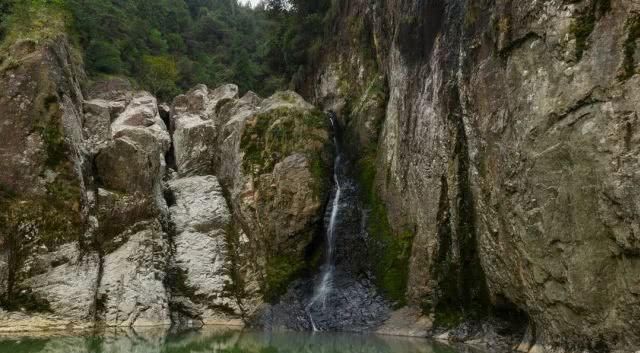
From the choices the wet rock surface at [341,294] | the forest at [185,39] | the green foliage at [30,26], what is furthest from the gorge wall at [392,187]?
the forest at [185,39]

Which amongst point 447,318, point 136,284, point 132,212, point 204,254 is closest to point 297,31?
point 204,254

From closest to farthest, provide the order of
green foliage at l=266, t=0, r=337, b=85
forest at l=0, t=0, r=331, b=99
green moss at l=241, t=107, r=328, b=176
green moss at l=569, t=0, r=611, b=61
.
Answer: green moss at l=569, t=0, r=611, b=61 < green moss at l=241, t=107, r=328, b=176 < green foliage at l=266, t=0, r=337, b=85 < forest at l=0, t=0, r=331, b=99

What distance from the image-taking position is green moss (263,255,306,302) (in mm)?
21656

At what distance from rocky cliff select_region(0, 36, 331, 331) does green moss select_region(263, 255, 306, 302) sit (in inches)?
1.8

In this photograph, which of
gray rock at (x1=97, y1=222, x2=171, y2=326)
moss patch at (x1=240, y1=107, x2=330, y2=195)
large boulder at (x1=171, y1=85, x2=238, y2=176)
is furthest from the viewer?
large boulder at (x1=171, y1=85, x2=238, y2=176)

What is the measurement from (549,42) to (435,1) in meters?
8.11

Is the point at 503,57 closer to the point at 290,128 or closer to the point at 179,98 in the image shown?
the point at 290,128

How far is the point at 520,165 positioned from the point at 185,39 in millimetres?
57627

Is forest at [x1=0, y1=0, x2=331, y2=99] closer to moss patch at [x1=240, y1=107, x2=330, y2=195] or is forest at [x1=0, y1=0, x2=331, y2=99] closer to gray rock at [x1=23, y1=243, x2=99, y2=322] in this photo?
moss patch at [x1=240, y1=107, x2=330, y2=195]

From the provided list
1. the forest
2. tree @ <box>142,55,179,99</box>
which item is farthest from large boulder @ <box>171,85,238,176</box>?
tree @ <box>142,55,179,99</box>

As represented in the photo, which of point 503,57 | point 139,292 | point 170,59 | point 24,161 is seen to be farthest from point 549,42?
point 170,59

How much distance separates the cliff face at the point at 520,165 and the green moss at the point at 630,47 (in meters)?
0.02

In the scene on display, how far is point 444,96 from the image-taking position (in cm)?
1856

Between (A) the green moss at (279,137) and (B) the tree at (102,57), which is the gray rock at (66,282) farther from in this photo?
(B) the tree at (102,57)
